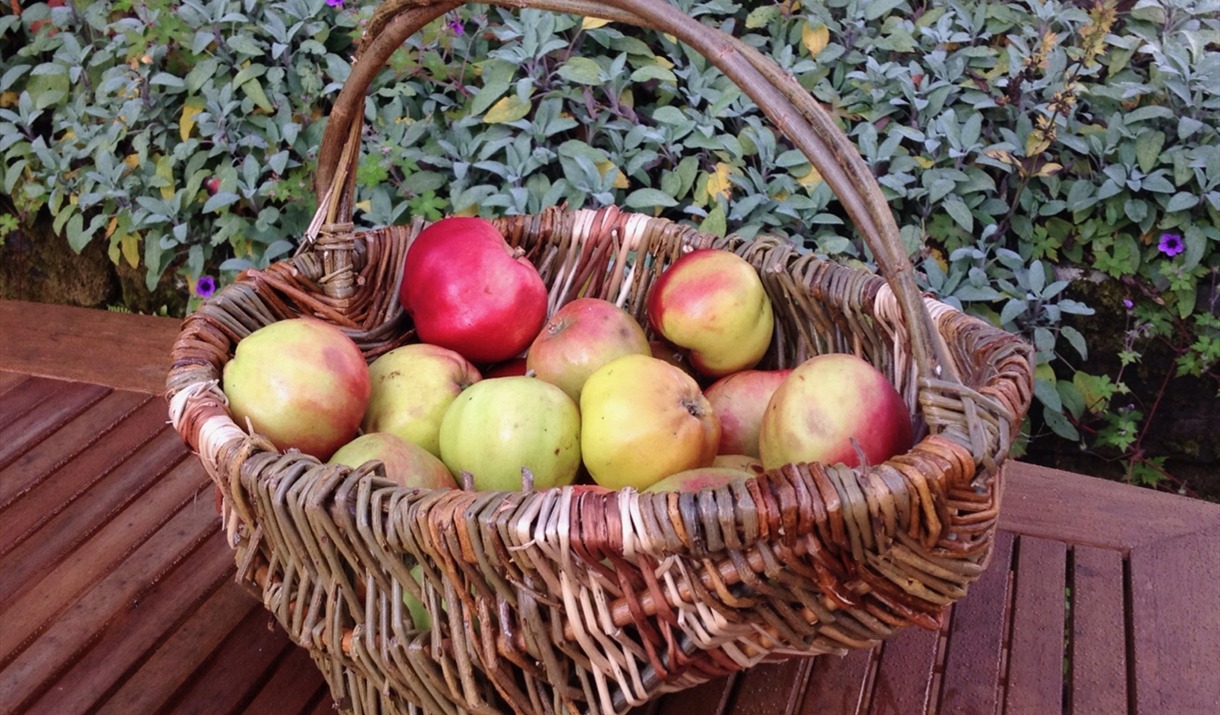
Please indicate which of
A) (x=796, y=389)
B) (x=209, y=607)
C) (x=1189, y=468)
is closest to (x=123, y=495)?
(x=209, y=607)

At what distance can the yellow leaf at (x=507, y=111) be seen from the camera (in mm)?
1945

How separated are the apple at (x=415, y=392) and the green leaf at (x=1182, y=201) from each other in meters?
1.52

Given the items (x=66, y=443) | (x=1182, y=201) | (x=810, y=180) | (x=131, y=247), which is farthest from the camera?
(x=131, y=247)

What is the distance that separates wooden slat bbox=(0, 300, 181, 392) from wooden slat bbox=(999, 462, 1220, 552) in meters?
1.16

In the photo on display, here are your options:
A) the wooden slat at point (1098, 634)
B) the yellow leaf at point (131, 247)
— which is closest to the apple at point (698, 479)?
the wooden slat at point (1098, 634)

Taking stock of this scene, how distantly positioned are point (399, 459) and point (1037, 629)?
639mm

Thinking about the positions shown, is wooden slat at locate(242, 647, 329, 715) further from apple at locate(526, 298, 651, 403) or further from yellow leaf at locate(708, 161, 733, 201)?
yellow leaf at locate(708, 161, 733, 201)

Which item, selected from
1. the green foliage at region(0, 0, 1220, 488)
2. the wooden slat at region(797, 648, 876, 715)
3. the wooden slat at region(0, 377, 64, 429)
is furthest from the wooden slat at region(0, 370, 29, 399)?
the wooden slat at region(797, 648, 876, 715)

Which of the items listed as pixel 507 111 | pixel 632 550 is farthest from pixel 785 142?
pixel 632 550

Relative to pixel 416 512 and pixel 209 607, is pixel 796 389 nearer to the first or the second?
pixel 416 512

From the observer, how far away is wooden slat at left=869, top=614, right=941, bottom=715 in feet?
2.66

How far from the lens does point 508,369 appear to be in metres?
1.20

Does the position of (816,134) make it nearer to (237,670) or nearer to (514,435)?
(514,435)

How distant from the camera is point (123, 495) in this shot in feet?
3.61
